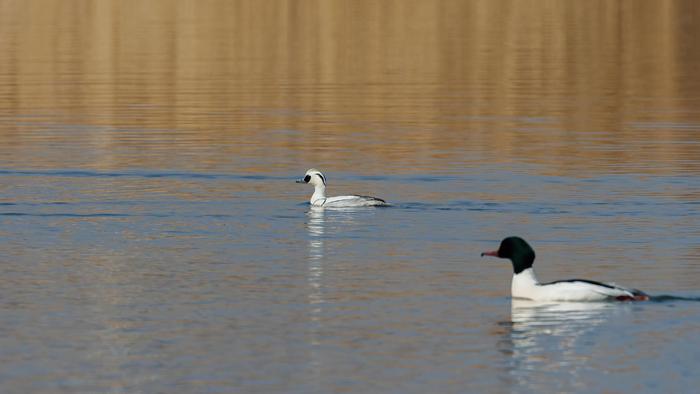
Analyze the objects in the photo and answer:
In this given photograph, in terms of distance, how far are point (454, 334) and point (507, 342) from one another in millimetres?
657

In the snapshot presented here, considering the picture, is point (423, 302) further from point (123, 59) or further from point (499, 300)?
point (123, 59)

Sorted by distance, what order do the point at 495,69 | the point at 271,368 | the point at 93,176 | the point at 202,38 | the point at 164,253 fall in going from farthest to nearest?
the point at 202,38, the point at 495,69, the point at 93,176, the point at 164,253, the point at 271,368

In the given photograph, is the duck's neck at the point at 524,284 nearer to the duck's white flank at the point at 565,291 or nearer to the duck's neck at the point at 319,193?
the duck's white flank at the point at 565,291

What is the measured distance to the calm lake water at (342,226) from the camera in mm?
17234

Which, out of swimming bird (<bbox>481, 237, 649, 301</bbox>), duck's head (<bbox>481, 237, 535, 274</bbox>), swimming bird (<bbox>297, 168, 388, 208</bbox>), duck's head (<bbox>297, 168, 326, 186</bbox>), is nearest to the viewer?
swimming bird (<bbox>481, 237, 649, 301</bbox>)

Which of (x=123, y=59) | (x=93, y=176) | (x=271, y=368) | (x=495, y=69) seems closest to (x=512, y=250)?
(x=271, y=368)

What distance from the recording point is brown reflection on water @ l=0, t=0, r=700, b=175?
124 ft

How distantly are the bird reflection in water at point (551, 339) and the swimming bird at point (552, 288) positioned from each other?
3.2 inches

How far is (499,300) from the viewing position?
2059 centimetres

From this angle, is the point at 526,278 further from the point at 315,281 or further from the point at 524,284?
the point at 315,281

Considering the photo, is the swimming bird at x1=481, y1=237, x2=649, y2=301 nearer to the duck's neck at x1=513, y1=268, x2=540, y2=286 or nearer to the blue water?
the duck's neck at x1=513, y1=268, x2=540, y2=286

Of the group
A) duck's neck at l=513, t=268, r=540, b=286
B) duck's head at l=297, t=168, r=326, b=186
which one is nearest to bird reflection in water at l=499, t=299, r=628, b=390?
duck's neck at l=513, t=268, r=540, b=286

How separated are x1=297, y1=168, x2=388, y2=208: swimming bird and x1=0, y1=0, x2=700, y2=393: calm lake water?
0.17 m

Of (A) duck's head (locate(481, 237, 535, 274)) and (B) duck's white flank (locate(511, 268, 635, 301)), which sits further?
(A) duck's head (locate(481, 237, 535, 274))
